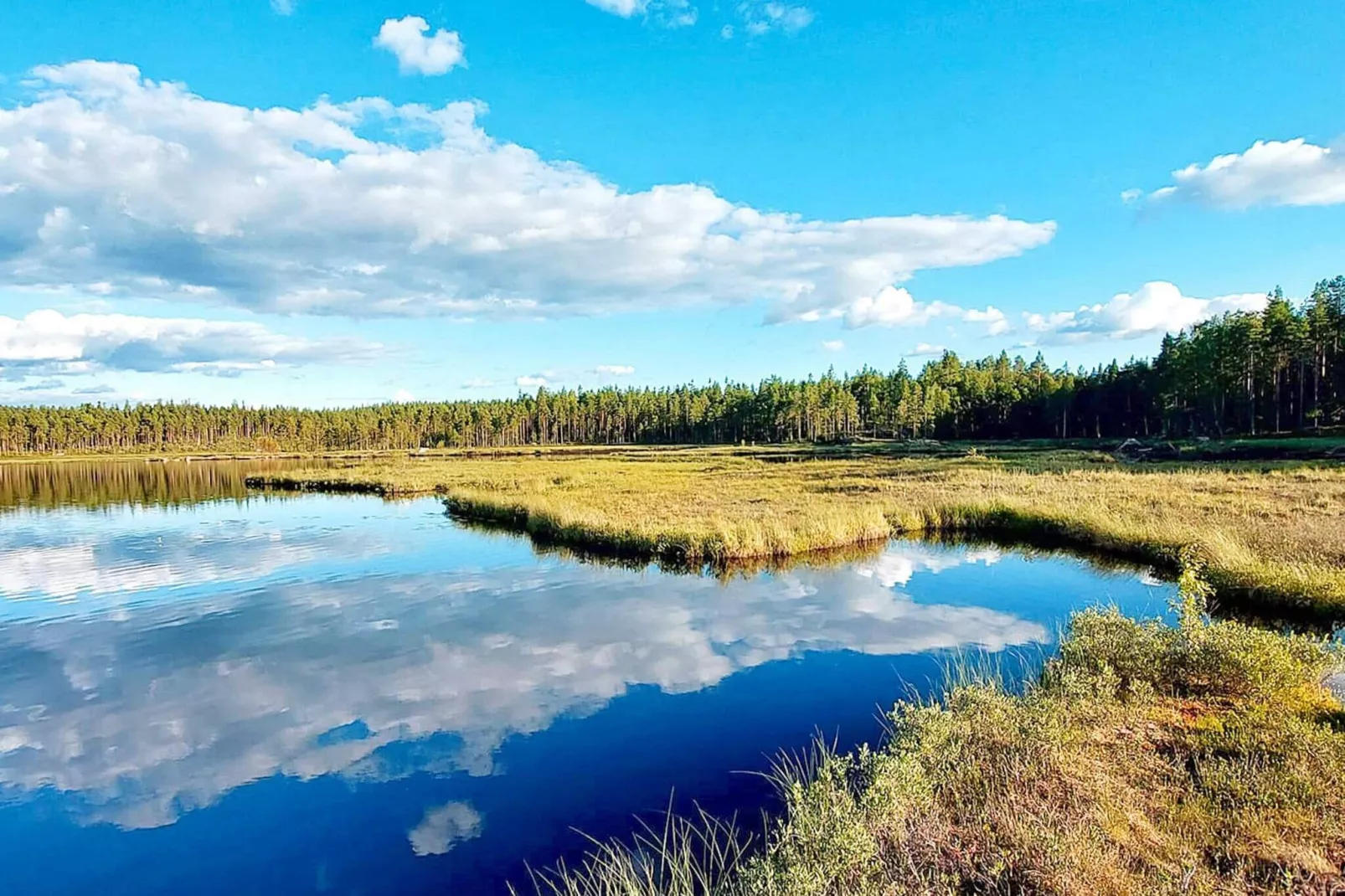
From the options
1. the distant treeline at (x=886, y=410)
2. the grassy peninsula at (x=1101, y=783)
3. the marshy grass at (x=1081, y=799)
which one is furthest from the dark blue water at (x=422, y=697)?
the distant treeline at (x=886, y=410)

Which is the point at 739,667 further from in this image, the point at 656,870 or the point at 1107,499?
the point at 1107,499

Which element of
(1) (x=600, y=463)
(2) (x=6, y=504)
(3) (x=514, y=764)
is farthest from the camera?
(1) (x=600, y=463)

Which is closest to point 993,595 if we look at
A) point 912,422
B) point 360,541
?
point 360,541

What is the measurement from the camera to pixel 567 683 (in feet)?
46.4

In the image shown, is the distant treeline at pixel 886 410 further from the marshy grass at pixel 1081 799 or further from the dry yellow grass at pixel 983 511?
the marshy grass at pixel 1081 799

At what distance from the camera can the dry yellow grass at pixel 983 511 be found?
19.0m

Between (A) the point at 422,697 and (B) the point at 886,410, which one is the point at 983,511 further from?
(B) the point at 886,410

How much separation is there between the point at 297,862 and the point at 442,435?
153162 mm

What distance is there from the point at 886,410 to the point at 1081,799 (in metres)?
115

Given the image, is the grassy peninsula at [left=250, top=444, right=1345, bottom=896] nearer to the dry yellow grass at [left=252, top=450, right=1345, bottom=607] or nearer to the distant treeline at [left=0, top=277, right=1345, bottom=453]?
the dry yellow grass at [left=252, top=450, right=1345, bottom=607]

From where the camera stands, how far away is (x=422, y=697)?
13.6m

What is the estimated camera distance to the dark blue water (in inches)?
357

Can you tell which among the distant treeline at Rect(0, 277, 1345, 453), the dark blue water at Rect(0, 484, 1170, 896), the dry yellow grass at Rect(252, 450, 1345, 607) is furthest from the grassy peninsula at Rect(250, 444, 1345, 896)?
the distant treeline at Rect(0, 277, 1345, 453)

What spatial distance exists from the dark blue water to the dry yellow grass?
252 cm
